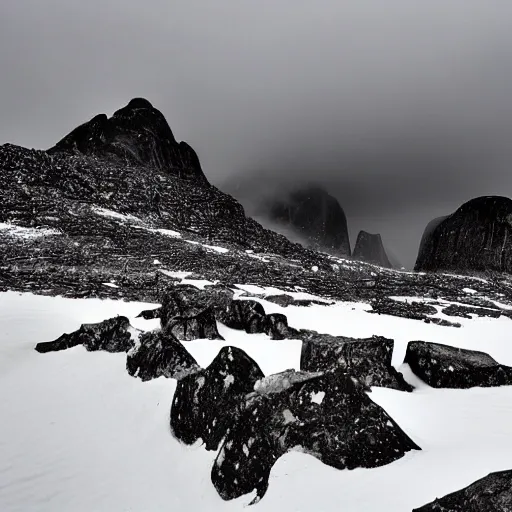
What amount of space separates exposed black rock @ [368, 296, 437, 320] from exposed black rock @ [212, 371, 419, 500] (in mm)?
19374

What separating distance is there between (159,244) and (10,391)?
108 feet

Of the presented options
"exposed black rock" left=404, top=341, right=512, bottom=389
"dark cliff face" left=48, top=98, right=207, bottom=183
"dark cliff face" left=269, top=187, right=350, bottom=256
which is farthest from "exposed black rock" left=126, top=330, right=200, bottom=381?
"dark cliff face" left=269, top=187, right=350, bottom=256

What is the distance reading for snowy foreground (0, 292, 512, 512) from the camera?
4.57 meters

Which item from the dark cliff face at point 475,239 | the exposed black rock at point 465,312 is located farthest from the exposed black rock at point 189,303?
the dark cliff face at point 475,239

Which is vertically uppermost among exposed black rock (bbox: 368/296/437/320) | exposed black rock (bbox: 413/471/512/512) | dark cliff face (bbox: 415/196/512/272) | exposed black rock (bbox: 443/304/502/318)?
dark cliff face (bbox: 415/196/512/272)

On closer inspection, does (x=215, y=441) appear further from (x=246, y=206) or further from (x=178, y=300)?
(x=246, y=206)

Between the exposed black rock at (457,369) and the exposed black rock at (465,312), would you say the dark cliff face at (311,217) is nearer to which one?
the exposed black rock at (465,312)

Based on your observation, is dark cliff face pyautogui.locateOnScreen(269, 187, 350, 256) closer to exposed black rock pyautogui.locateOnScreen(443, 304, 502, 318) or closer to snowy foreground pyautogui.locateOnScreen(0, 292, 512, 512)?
exposed black rock pyautogui.locateOnScreen(443, 304, 502, 318)

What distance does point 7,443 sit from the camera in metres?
7.41

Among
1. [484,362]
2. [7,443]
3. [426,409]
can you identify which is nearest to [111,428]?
[7,443]

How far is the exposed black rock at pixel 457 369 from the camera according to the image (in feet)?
28.3

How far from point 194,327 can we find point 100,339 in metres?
3.22

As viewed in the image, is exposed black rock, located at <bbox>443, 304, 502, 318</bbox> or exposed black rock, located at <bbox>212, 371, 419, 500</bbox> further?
exposed black rock, located at <bbox>443, 304, 502, 318</bbox>

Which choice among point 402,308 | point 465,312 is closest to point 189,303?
point 402,308
